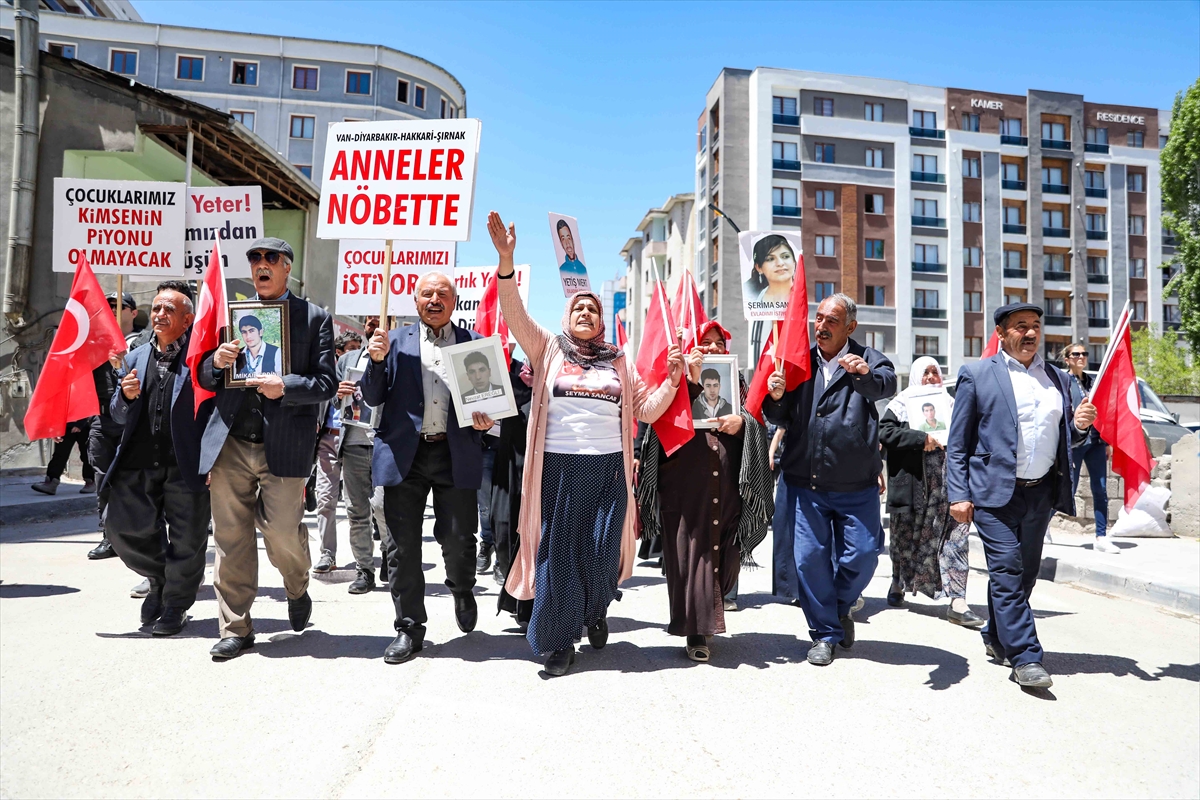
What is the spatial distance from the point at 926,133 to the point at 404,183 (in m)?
51.3

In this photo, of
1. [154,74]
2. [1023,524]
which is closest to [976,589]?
[1023,524]

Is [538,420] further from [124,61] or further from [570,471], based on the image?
[124,61]

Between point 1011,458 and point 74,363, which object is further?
point 74,363

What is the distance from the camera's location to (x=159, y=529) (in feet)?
18.8

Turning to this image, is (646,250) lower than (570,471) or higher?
higher

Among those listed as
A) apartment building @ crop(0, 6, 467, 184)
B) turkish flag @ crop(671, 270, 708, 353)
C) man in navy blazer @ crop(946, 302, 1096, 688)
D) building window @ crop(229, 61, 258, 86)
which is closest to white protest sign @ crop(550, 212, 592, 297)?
turkish flag @ crop(671, 270, 708, 353)

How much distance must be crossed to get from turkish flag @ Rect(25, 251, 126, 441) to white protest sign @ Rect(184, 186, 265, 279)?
4.04m

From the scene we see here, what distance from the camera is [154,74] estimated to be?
47906 millimetres

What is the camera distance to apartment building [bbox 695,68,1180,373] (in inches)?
1938

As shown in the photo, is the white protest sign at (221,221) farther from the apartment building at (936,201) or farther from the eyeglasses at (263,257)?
the apartment building at (936,201)

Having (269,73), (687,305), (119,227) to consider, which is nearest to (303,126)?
(269,73)

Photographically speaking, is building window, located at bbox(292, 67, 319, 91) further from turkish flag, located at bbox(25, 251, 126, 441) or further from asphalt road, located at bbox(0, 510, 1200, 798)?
asphalt road, located at bbox(0, 510, 1200, 798)

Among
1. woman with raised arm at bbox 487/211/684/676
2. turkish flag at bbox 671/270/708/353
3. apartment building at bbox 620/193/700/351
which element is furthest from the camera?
apartment building at bbox 620/193/700/351

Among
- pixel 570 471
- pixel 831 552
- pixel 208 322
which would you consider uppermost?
pixel 208 322
